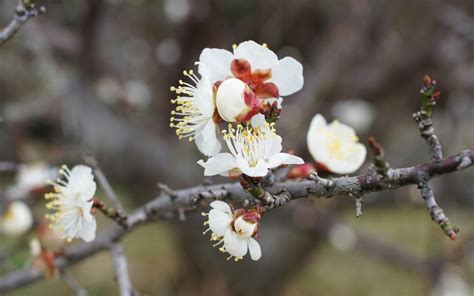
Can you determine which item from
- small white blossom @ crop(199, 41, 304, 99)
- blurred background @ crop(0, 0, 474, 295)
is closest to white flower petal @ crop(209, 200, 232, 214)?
small white blossom @ crop(199, 41, 304, 99)

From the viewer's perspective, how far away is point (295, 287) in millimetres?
4531

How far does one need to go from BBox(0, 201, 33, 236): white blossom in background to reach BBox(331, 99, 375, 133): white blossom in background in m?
2.20

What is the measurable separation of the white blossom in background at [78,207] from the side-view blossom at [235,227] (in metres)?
0.29

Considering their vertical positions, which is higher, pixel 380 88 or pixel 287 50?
pixel 287 50

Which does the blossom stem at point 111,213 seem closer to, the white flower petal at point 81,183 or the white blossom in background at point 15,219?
A: the white flower petal at point 81,183

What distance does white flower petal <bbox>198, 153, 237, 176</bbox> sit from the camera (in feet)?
2.88

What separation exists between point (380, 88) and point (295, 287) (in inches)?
80.6

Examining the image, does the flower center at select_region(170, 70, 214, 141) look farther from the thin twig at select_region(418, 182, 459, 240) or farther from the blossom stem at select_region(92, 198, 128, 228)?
the thin twig at select_region(418, 182, 459, 240)

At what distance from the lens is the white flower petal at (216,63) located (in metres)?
0.96

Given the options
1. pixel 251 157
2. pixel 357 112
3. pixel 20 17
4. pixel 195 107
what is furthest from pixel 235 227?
pixel 357 112

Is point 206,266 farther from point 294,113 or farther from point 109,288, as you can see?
point 294,113

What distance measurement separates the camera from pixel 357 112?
351 centimetres

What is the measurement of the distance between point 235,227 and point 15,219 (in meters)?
1.16

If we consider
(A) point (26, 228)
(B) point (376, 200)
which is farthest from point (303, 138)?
(A) point (26, 228)
